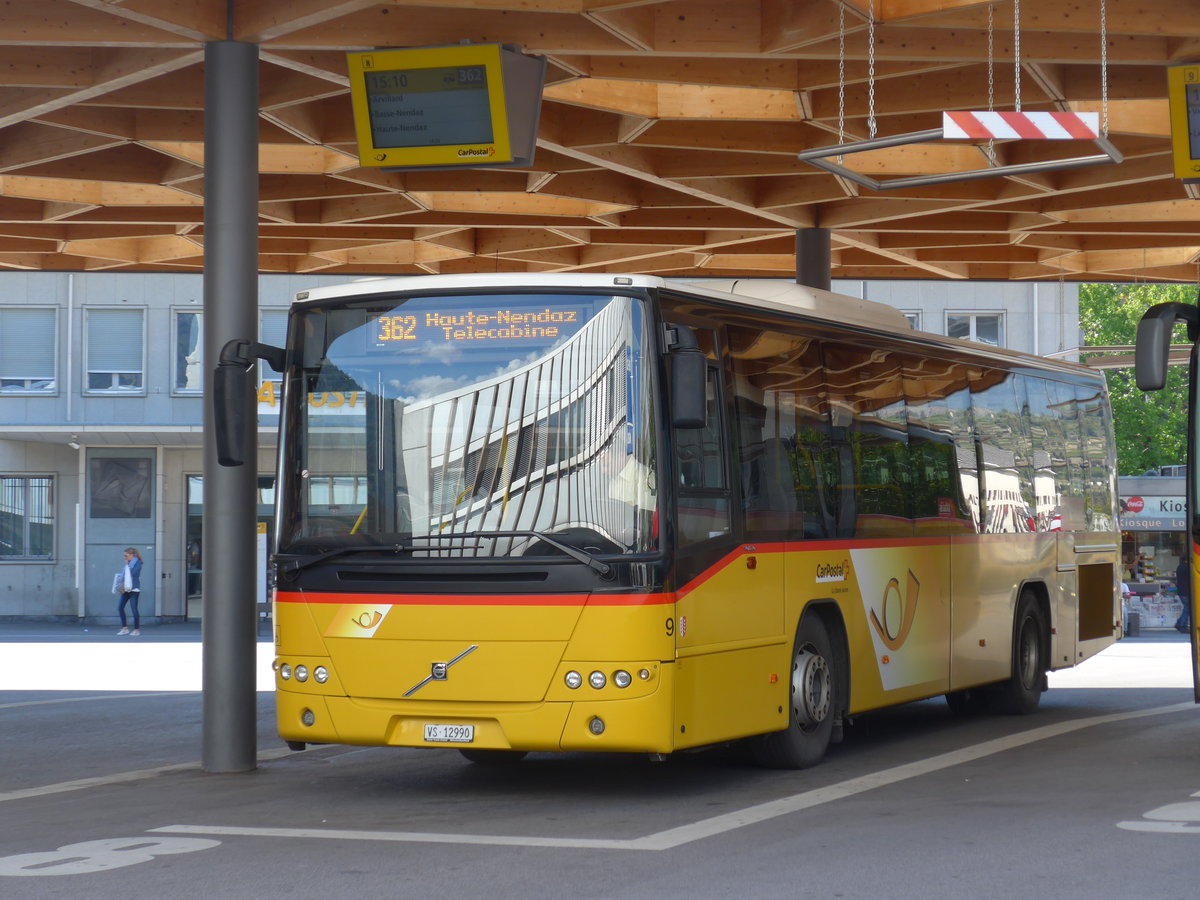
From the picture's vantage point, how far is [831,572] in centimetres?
1261

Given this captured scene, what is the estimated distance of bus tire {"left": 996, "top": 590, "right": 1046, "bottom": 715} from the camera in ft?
54.4

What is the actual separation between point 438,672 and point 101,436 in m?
32.6

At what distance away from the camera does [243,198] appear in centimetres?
1309

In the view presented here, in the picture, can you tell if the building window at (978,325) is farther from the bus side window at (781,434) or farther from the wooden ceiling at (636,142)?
the bus side window at (781,434)

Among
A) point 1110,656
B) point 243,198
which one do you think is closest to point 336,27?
point 243,198

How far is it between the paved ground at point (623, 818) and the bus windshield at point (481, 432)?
1.65m

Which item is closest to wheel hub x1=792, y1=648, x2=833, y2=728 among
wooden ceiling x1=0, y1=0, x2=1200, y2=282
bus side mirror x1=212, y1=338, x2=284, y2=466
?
wooden ceiling x1=0, y1=0, x2=1200, y2=282

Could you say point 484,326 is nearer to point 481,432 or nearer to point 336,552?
point 481,432

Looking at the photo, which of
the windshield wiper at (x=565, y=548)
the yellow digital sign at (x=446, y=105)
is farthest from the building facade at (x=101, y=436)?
the windshield wiper at (x=565, y=548)

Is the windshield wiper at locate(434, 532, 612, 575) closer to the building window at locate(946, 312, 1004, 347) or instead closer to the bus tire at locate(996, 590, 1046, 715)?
the bus tire at locate(996, 590, 1046, 715)

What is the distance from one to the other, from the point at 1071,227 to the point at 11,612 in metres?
29.3

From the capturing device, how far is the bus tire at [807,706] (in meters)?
12.1

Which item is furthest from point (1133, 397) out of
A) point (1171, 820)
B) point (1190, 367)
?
point (1171, 820)

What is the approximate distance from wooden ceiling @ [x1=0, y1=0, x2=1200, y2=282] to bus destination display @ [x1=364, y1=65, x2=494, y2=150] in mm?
431
